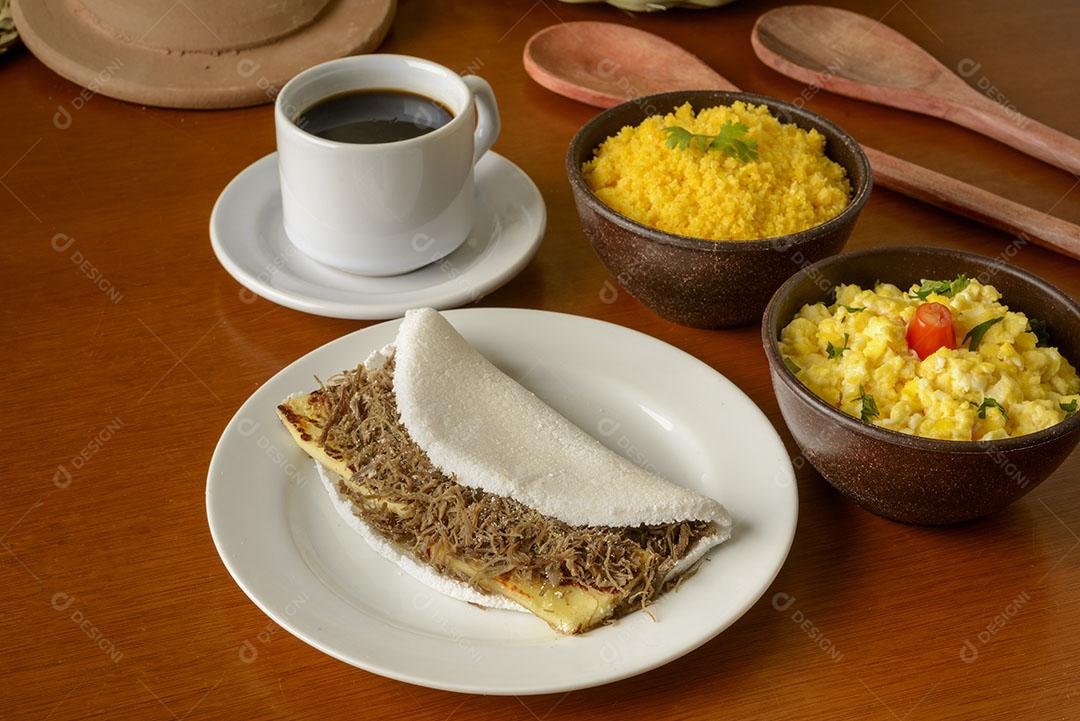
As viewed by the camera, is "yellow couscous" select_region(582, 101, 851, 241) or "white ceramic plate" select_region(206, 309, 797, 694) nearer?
"white ceramic plate" select_region(206, 309, 797, 694)

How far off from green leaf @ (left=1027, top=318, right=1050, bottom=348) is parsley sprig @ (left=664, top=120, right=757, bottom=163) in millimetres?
380

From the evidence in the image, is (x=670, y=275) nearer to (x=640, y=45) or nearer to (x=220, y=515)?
(x=220, y=515)

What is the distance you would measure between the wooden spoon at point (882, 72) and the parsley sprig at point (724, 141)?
53cm

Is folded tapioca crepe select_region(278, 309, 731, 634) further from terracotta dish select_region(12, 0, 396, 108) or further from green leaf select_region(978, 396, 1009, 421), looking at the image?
terracotta dish select_region(12, 0, 396, 108)

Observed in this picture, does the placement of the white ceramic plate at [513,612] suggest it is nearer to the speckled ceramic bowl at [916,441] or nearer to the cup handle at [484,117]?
the speckled ceramic bowl at [916,441]

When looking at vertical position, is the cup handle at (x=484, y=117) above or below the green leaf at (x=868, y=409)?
below

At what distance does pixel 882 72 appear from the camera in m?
1.79

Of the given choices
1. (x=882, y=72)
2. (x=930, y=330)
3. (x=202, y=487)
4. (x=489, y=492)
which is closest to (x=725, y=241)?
(x=930, y=330)

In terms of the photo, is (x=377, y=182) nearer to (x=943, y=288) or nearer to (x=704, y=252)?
(x=704, y=252)

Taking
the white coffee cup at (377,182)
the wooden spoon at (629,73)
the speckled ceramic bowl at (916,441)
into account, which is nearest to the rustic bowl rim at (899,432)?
the speckled ceramic bowl at (916,441)

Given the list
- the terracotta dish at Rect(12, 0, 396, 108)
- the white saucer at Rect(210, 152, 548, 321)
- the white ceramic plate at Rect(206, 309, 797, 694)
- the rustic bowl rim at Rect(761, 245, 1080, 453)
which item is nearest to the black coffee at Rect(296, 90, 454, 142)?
the white saucer at Rect(210, 152, 548, 321)

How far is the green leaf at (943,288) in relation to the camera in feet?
3.78

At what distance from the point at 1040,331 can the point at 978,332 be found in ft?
0.29

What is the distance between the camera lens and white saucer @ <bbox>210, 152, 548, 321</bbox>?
134 centimetres
